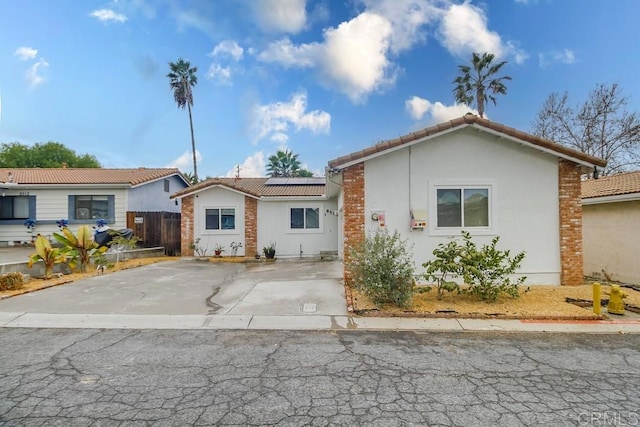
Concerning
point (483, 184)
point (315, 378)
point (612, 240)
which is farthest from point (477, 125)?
point (315, 378)

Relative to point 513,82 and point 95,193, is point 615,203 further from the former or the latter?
point 95,193

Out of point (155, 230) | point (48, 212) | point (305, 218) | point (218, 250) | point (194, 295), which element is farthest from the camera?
point (48, 212)

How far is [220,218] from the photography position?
16.1 metres

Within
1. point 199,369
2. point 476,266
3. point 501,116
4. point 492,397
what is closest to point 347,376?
point 492,397

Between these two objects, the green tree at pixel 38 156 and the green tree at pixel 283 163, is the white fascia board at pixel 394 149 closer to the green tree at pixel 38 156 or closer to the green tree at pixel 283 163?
the green tree at pixel 283 163

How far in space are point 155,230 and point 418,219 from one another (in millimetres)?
13677

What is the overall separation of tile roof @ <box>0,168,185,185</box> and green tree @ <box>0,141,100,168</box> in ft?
66.7

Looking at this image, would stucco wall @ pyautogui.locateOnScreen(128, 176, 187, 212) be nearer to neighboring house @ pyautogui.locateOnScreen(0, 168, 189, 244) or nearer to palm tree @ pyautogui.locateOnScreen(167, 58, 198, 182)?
neighboring house @ pyautogui.locateOnScreen(0, 168, 189, 244)

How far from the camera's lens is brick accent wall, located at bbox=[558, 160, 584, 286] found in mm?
8914

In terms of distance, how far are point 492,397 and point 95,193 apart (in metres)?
19.9

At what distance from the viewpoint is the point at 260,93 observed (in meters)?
18.0

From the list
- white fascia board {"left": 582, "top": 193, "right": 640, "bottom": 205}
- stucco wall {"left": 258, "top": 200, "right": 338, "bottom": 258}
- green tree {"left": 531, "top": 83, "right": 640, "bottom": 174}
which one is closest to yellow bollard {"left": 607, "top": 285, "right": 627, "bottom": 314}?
white fascia board {"left": 582, "top": 193, "right": 640, "bottom": 205}

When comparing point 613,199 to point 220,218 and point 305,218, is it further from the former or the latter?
point 220,218

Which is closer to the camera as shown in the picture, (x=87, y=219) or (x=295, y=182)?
(x=87, y=219)
